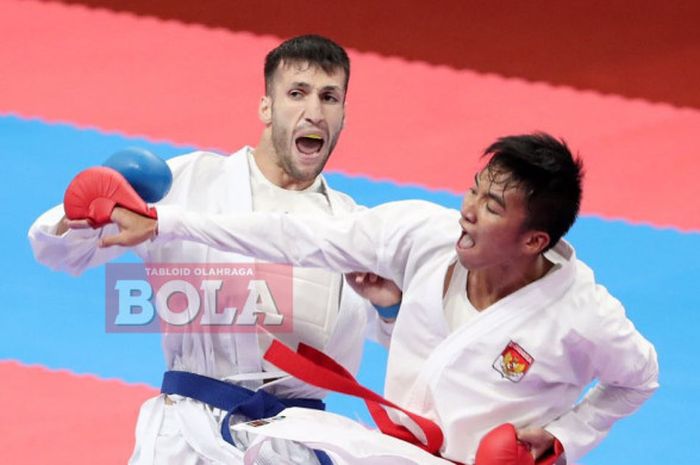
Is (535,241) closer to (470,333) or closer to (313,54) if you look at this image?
(470,333)

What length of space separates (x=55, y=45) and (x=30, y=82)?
473 mm

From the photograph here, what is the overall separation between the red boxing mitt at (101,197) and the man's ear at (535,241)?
100 centimetres

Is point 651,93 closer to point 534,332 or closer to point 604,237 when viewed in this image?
point 604,237

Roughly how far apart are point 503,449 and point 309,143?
143cm

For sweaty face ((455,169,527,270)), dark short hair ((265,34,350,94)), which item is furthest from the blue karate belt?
dark short hair ((265,34,350,94))

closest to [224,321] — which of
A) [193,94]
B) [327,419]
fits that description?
[327,419]

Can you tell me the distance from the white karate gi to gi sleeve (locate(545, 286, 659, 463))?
2.45 ft

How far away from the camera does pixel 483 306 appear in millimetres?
4105

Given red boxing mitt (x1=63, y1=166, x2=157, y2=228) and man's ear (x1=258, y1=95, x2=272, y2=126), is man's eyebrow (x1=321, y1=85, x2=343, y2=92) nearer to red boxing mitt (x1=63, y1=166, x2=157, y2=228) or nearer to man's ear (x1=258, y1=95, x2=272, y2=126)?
man's ear (x1=258, y1=95, x2=272, y2=126)

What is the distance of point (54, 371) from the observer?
6.74m

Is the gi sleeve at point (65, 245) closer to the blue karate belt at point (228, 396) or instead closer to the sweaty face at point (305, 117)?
the blue karate belt at point (228, 396)

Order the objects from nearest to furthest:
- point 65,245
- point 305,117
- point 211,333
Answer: point 65,245 → point 211,333 → point 305,117

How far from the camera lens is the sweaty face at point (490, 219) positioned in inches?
155

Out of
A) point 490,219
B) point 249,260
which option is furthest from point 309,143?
point 490,219
